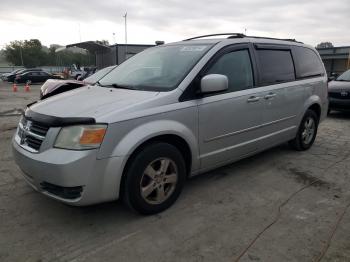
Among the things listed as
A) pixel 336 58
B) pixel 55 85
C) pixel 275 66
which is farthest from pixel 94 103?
pixel 336 58

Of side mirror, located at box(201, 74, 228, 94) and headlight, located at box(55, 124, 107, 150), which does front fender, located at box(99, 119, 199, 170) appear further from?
side mirror, located at box(201, 74, 228, 94)

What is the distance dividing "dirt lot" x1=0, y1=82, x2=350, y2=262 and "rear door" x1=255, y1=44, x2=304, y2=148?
2.06ft

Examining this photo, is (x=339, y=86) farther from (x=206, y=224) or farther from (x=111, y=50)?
(x=111, y=50)

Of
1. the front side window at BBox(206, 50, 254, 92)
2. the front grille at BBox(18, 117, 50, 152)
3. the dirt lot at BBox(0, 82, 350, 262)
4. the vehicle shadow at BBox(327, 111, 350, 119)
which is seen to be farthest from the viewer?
the vehicle shadow at BBox(327, 111, 350, 119)

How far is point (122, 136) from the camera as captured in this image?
2.94m

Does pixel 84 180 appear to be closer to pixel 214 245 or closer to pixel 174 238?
pixel 174 238

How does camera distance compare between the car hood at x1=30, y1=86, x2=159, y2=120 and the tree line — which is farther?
the tree line

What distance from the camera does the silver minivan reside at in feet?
9.37

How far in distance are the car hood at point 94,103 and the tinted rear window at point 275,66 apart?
1780 millimetres

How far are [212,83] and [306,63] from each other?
2.66 metres

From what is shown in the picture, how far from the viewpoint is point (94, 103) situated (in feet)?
10.5

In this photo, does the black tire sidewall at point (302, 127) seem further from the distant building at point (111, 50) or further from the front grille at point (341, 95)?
the distant building at point (111, 50)

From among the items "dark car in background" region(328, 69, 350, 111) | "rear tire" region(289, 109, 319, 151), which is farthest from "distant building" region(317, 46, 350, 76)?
"rear tire" region(289, 109, 319, 151)

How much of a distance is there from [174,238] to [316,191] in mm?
1990
